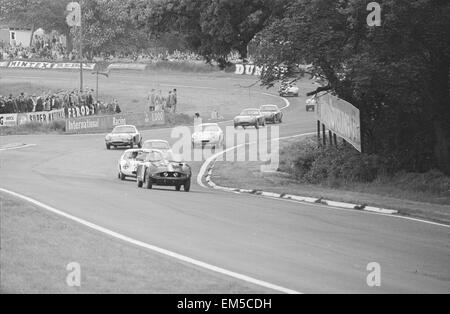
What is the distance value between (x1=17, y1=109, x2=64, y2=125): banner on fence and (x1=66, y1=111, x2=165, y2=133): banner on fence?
87cm

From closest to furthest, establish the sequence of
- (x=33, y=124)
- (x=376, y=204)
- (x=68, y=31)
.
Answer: (x=376, y=204) → (x=33, y=124) → (x=68, y=31)

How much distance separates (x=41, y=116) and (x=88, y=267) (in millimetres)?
45489

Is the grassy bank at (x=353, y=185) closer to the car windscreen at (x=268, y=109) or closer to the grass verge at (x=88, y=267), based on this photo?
the grass verge at (x=88, y=267)

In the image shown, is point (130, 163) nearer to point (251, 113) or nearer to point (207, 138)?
point (207, 138)

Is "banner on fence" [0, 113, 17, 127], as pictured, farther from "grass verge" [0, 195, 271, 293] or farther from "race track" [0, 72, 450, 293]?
"grass verge" [0, 195, 271, 293]

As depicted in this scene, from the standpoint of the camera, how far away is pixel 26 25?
408ft

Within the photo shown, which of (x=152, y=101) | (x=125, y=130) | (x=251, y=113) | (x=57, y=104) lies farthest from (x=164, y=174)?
(x=152, y=101)

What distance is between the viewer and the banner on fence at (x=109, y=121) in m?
57.4

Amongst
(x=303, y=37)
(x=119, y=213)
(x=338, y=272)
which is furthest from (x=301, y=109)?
→ (x=338, y=272)

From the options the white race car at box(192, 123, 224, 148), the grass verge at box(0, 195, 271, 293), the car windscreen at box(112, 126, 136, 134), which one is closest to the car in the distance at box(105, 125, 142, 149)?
the car windscreen at box(112, 126, 136, 134)

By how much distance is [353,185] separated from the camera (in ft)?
110

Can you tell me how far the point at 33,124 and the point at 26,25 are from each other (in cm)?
7233

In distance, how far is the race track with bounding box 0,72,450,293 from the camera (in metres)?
12.8

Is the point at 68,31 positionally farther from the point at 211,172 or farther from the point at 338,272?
the point at 338,272
